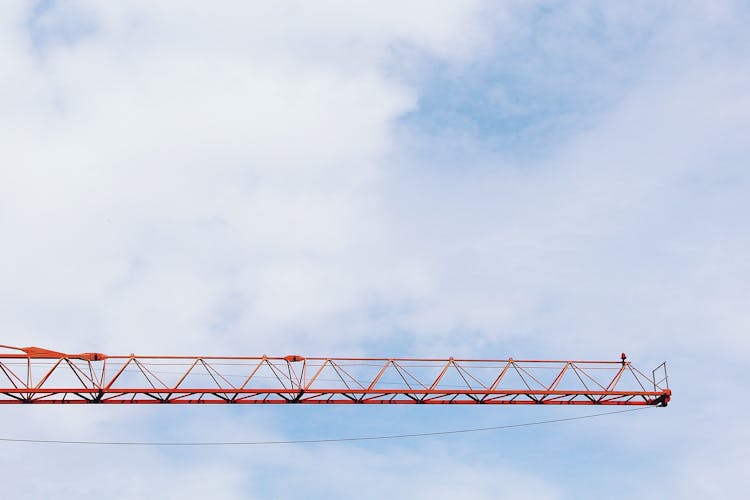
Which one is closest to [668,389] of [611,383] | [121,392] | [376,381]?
[611,383]

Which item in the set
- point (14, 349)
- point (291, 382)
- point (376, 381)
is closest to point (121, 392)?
point (14, 349)

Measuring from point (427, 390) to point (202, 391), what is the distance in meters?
21.0

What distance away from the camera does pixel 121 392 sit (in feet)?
277

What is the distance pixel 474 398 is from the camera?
91875 mm

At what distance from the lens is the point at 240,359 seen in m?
88.6

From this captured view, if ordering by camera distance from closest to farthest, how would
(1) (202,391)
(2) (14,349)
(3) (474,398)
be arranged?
1. (2) (14,349)
2. (1) (202,391)
3. (3) (474,398)

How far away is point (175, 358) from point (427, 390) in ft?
77.6

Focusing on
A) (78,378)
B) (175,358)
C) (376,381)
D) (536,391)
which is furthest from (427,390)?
(78,378)

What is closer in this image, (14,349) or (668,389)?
(14,349)

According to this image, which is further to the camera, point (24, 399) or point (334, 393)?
point (334, 393)

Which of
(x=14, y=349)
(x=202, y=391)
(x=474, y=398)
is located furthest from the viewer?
(x=474, y=398)

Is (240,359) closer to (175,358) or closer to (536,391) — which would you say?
(175,358)

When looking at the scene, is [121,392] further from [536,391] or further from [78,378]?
[536,391]

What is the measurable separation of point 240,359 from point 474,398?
23.0m
